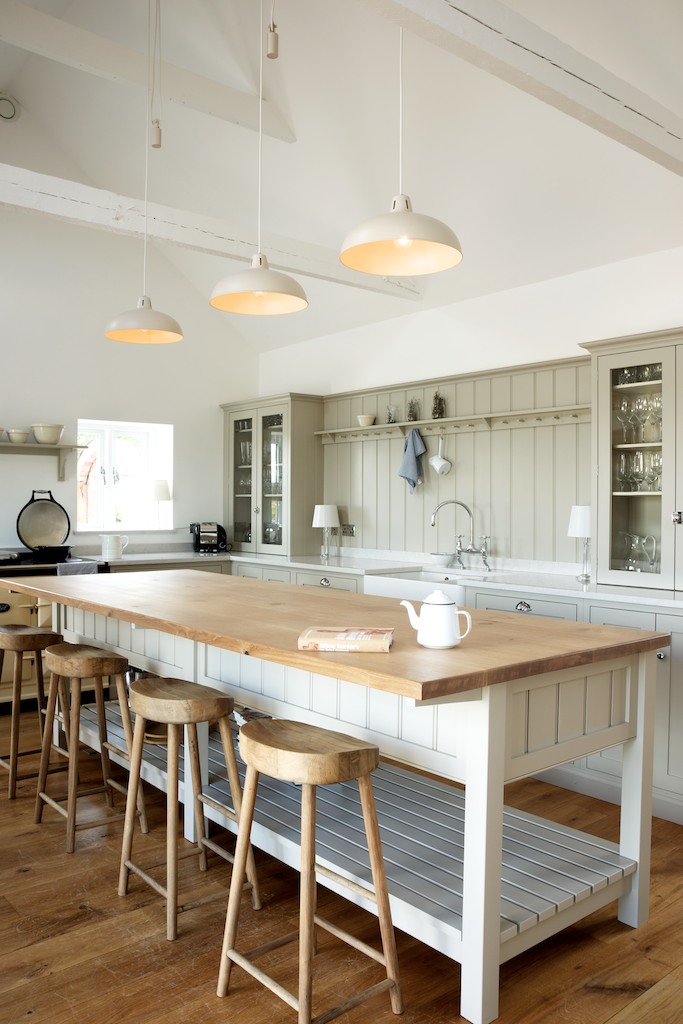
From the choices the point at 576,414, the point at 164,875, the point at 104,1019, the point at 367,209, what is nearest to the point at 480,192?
the point at 367,209

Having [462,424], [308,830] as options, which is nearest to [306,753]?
[308,830]

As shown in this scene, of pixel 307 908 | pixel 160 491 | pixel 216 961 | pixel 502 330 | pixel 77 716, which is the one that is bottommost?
pixel 216 961

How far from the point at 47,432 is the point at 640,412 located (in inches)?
154

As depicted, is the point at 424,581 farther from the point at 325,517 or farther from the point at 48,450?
the point at 48,450

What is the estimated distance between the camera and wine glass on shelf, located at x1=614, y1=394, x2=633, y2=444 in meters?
3.69

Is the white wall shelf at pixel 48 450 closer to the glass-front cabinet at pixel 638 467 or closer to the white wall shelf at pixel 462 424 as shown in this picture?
the white wall shelf at pixel 462 424

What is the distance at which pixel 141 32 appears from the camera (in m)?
4.43

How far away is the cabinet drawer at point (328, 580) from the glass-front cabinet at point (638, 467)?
67.7 inches

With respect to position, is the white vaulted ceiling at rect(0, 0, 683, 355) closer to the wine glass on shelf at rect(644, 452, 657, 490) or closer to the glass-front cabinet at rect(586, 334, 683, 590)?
the glass-front cabinet at rect(586, 334, 683, 590)

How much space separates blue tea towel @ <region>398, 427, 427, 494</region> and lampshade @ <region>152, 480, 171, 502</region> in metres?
2.01

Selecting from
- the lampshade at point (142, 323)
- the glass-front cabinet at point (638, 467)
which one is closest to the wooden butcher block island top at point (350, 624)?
the lampshade at point (142, 323)

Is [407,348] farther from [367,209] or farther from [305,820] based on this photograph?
[305,820]

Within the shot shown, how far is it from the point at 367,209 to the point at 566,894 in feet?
12.6

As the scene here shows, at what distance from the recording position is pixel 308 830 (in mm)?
1825
